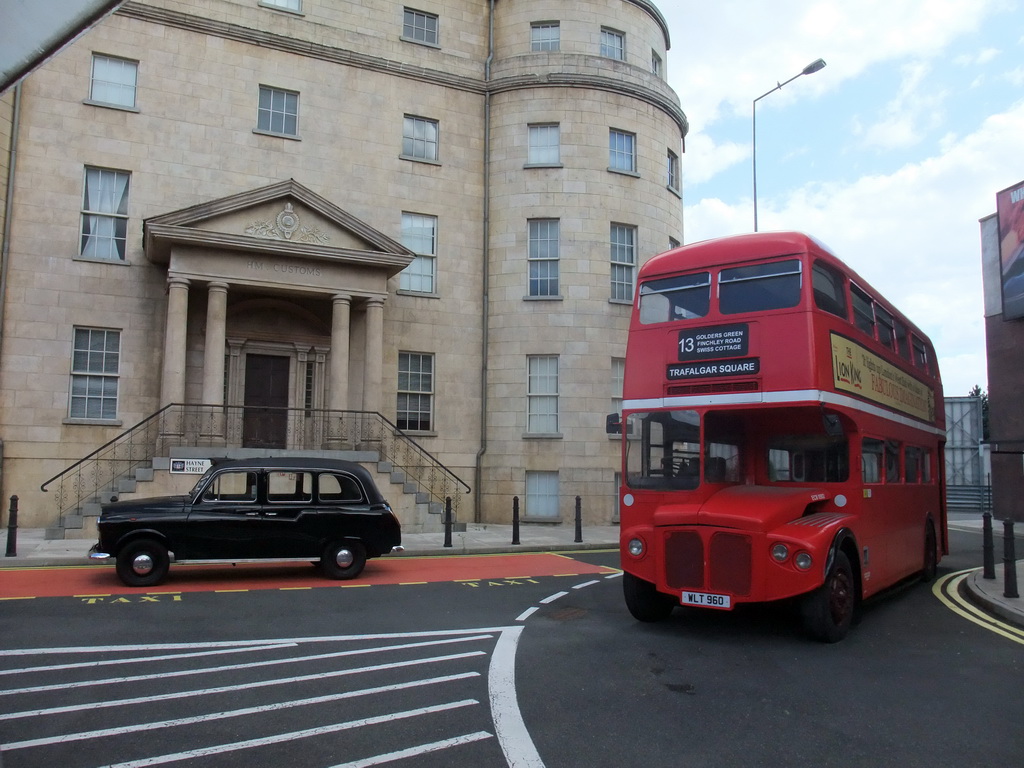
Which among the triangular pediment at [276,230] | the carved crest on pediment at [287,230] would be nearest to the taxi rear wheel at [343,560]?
the triangular pediment at [276,230]

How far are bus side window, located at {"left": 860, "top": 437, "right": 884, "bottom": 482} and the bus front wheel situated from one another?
2.81 m

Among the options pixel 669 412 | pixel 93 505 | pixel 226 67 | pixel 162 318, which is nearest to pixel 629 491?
pixel 669 412

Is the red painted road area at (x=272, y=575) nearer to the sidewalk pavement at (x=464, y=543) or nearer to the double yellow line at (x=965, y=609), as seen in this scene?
the sidewalk pavement at (x=464, y=543)

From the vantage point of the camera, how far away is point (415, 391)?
22.1 metres

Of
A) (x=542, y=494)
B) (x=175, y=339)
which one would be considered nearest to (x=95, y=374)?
(x=175, y=339)

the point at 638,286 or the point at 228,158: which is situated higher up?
the point at 228,158

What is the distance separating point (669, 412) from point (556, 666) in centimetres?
321

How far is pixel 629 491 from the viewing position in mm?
9234

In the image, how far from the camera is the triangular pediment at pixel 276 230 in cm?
1795

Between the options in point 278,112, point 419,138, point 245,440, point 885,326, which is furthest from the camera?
point 419,138

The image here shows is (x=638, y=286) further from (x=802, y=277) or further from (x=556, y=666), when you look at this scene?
(x=556, y=666)

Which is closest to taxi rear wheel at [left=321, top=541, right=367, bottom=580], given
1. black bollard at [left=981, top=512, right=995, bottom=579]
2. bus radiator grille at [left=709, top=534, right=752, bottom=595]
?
bus radiator grille at [left=709, top=534, right=752, bottom=595]

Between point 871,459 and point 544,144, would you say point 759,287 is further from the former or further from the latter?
point 544,144

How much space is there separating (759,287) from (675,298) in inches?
39.4
